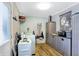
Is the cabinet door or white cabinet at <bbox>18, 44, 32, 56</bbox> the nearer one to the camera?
white cabinet at <bbox>18, 44, 32, 56</bbox>

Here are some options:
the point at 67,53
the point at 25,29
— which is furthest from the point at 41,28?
the point at 67,53

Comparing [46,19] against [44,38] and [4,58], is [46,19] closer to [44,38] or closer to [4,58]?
[44,38]

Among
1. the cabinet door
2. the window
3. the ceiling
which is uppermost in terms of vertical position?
the ceiling

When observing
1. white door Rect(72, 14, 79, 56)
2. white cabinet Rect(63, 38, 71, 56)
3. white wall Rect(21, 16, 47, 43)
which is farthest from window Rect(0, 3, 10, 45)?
white wall Rect(21, 16, 47, 43)

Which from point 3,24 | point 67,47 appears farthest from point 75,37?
point 3,24

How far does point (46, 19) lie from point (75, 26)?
4.20 m

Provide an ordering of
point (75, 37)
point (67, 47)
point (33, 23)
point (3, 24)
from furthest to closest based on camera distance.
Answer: point (33, 23), point (67, 47), point (75, 37), point (3, 24)

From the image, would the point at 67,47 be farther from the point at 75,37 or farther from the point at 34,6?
the point at 34,6

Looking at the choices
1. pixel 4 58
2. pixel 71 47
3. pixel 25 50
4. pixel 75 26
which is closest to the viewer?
pixel 4 58

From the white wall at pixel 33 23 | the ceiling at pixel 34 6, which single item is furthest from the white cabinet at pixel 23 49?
the white wall at pixel 33 23

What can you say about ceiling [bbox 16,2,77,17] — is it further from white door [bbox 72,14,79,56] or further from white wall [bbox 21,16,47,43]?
white wall [bbox 21,16,47,43]

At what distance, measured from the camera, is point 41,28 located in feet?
24.4

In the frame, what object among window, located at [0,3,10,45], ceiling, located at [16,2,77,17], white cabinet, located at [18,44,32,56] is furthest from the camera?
ceiling, located at [16,2,77,17]

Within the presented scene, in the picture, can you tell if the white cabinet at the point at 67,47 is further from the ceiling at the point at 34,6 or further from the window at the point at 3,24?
the window at the point at 3,24
